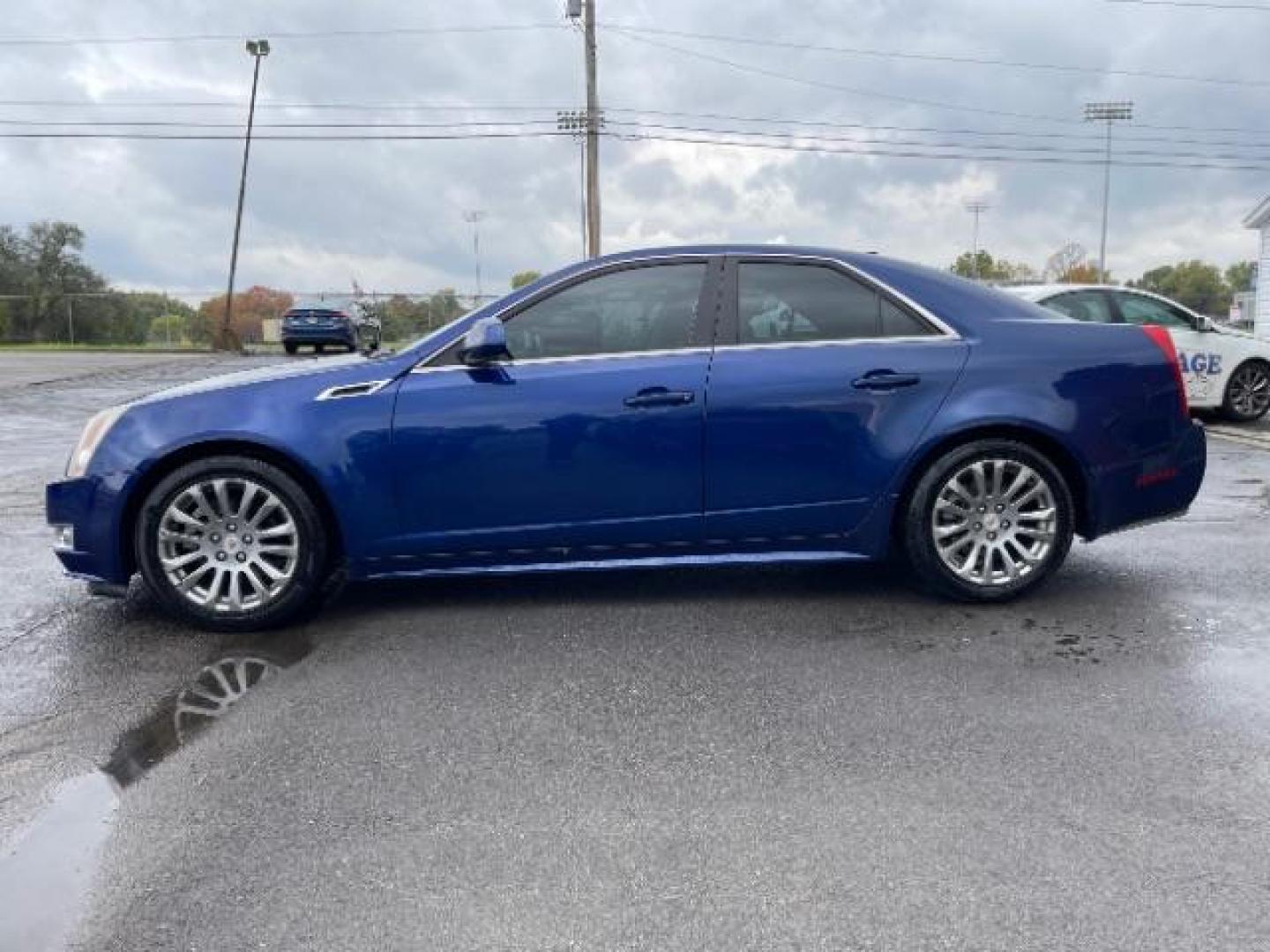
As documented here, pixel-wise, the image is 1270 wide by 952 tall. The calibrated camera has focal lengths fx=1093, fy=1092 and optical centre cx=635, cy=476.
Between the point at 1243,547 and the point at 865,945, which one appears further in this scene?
the point at 1243,547

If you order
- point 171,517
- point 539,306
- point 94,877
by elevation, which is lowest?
point 94,877

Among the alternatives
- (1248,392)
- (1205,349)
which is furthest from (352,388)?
(1248,392)

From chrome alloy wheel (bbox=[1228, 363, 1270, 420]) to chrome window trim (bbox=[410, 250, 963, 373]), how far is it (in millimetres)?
9422

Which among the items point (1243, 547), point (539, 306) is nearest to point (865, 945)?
point (539, 306)

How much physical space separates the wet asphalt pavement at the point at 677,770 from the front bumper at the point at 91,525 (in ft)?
0.94

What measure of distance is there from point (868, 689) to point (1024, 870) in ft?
4.11

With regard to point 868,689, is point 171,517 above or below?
above

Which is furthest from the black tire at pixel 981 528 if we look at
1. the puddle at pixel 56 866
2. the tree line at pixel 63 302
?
the tree line at pixel 63 302

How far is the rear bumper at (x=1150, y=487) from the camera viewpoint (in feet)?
16.1

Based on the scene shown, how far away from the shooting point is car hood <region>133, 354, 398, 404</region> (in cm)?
465

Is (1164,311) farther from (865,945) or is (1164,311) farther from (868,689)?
(865,945)

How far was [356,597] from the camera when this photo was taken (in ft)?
17.0

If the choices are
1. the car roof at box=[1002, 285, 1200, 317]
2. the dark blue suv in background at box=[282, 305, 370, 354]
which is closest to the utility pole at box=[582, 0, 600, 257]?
the dark blue suv in background at box=[282, 305, 370, 354]

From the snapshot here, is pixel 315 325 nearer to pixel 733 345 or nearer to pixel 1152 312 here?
pixel 1152 312
